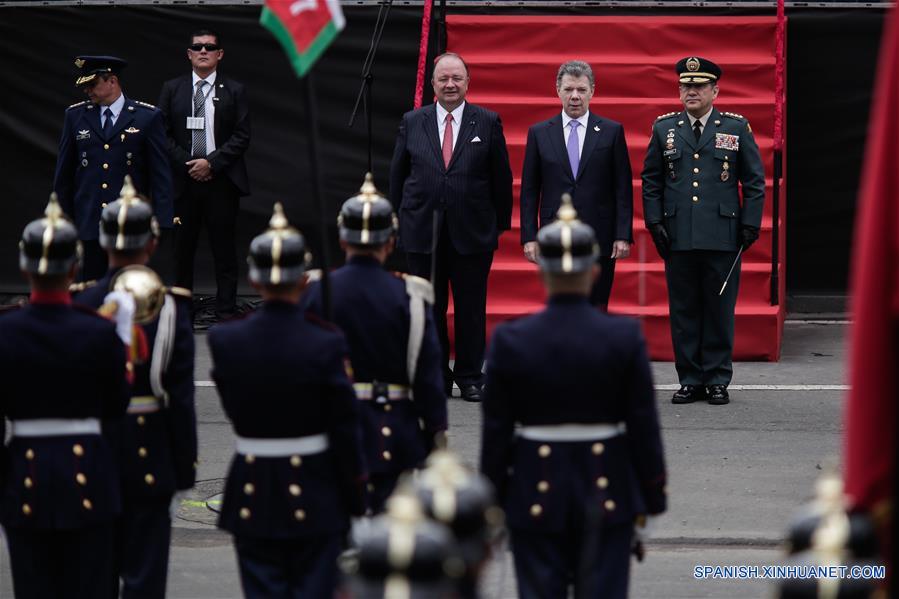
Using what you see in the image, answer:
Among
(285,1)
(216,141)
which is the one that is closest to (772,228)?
(216,141)

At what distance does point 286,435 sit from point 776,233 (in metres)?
7.57

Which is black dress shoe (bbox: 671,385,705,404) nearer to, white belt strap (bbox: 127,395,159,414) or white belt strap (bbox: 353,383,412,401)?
white belt strap (bbox: 353,383,412,401)

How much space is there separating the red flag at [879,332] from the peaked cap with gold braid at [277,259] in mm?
2837

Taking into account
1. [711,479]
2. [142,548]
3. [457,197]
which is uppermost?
[457,197]

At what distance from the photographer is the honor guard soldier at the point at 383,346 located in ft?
22.1

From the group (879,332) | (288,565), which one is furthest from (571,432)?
(879,332)

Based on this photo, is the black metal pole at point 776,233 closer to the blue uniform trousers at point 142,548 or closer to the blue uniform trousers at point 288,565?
the blue uniform trousers at point 142,548

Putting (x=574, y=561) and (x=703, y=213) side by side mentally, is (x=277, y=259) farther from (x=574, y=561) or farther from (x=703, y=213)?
(x=703, y=213)

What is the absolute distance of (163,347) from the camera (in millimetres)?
6422

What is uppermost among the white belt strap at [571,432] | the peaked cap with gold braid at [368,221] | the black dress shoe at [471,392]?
the peaked cap with gold braid at [368,221]

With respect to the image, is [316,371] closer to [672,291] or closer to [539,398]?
[539,398]

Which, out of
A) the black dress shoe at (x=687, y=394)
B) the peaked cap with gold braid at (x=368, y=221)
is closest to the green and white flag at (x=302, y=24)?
the peaked cap with gold braid at (x=368, y=221)

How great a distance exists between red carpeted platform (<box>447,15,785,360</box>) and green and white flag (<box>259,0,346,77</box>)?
248 inches

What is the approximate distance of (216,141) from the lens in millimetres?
13562
